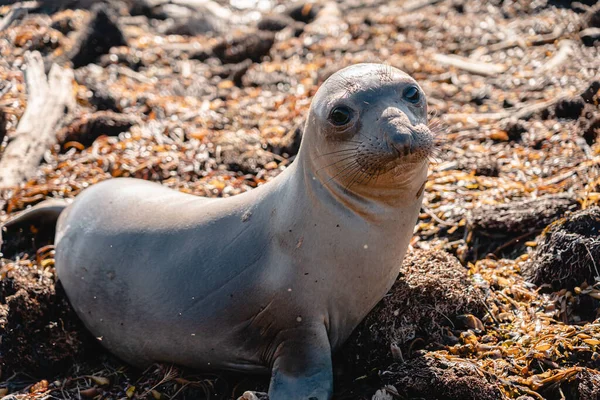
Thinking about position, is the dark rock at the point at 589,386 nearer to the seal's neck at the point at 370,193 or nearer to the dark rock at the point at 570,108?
the seal's neck at the point at 370,193

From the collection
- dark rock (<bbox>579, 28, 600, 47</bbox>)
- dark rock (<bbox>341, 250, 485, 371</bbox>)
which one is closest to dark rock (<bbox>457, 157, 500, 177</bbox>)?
dark rock (<bbox>341, 250, 485, 371</bbox>)

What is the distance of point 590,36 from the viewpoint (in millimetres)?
9172

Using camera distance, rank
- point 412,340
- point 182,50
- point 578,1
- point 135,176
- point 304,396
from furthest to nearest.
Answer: point 182,50 < point 578,1 < point 135,176 < point 412,340 < point 304,396

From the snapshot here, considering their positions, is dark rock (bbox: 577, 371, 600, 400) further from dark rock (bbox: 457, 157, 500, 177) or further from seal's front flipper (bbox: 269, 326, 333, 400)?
dark rock (bbox: 457, 157, 500, 177)

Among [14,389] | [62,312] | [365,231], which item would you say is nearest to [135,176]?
[62,312]

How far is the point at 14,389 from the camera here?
4902 millimetres

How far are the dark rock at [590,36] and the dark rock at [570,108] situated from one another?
86.8 inches

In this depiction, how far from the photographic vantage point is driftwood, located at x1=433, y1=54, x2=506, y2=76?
9.30 meters

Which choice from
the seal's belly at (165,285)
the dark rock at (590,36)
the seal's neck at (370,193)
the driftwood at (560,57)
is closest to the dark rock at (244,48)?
the driftwood at (560,57)

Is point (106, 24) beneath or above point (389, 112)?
beneath

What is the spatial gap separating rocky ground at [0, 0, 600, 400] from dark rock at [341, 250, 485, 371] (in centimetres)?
1

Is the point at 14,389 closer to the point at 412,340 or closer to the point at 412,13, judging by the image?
the point at 412,340

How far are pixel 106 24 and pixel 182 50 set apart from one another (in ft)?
3.90

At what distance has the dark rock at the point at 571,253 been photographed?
4.55m
